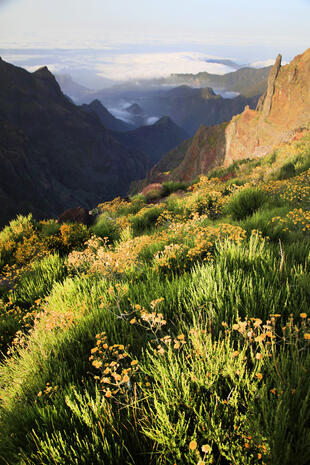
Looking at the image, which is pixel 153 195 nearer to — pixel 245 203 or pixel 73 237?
pixel 73 237

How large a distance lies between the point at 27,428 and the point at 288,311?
1965 mm

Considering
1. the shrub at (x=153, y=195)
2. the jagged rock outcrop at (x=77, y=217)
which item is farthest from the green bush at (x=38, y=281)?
the shrub at (x=153, y=195)

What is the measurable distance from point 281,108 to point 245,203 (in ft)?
239

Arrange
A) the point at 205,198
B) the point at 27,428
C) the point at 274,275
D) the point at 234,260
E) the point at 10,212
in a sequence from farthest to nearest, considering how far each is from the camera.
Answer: the point at 10,212 → the point at 205,198 → the point at 234,260 → the point at 274,275 → the point at 27,428

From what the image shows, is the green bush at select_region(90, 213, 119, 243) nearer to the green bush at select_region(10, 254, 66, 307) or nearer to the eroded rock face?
the green bush at select_region(10, 254, 66, 307)

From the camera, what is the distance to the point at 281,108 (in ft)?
214

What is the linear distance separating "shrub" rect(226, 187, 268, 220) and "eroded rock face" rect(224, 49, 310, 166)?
52.6 meters

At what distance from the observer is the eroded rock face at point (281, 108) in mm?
59281

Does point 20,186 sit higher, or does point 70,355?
point 70,355

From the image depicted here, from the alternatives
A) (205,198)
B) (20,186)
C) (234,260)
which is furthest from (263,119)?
(20,186)

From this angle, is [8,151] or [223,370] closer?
[223,370]

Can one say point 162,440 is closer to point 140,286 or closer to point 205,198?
point 140,286

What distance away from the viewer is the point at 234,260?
286 centimetres

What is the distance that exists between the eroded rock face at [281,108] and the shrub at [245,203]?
52632mm
